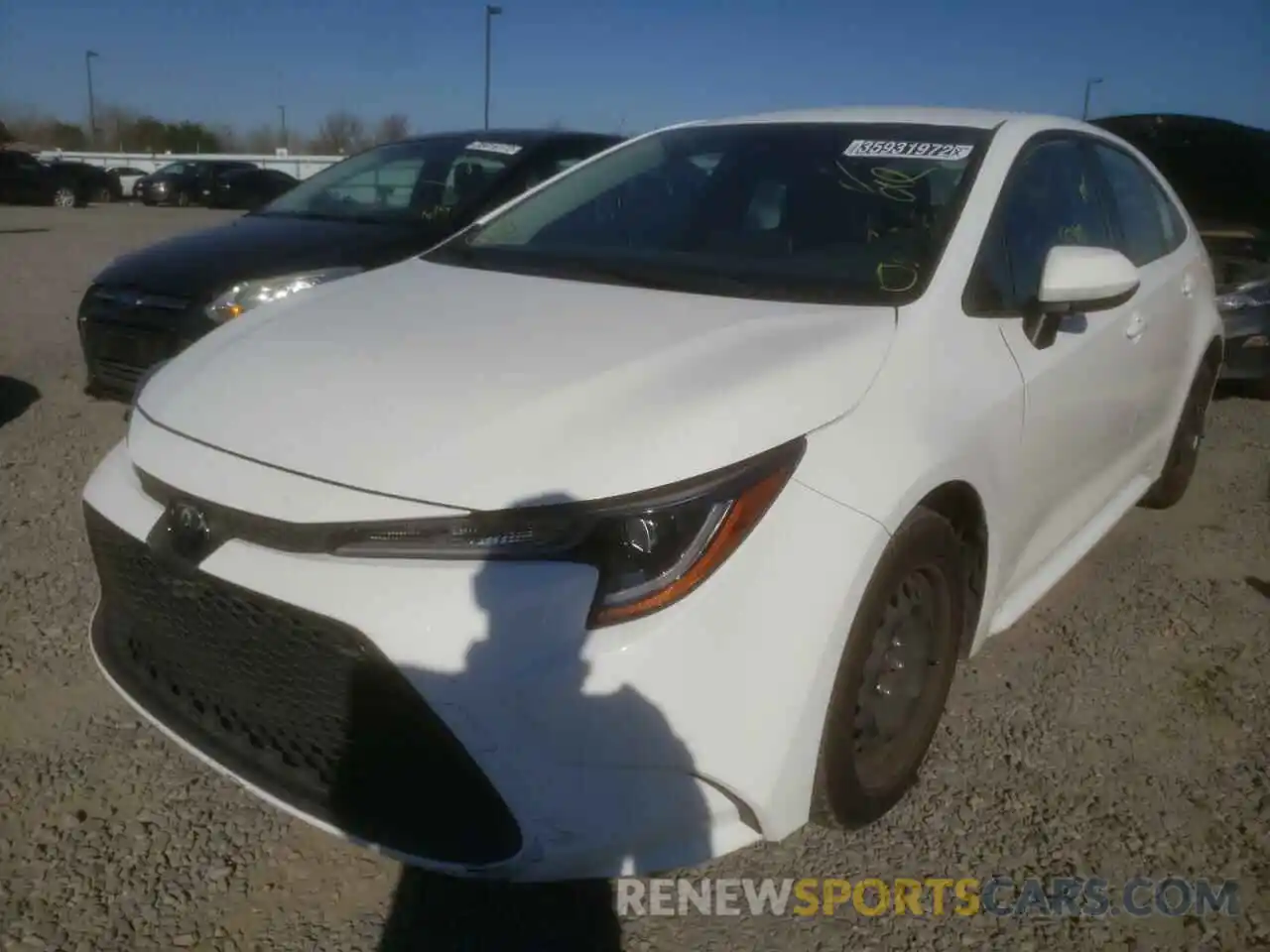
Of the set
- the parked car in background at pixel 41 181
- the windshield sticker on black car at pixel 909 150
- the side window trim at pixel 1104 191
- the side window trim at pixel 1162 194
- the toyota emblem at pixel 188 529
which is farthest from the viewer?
the parked car in background at pixel 41 181

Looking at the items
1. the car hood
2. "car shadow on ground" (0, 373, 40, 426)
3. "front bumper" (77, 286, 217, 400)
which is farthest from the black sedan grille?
the car hood

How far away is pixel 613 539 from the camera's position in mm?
1815

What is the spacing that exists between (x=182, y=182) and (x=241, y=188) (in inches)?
62.5

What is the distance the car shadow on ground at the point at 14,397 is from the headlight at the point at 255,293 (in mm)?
1718

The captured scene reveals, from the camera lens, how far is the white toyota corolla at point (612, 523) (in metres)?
1.78

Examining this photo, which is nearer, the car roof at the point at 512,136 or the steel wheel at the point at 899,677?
the steel wheel at the point at 899,677

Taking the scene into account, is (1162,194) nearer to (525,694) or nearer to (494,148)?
(494,148)

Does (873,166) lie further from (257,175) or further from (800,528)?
(257,175)

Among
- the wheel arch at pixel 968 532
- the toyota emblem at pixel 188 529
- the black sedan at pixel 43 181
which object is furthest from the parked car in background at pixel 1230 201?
the black sedan at pixel 43 181

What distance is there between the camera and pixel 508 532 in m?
1.80

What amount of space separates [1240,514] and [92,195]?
1230 inches

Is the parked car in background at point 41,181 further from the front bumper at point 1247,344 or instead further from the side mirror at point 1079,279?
the side mirror at point 1079,279

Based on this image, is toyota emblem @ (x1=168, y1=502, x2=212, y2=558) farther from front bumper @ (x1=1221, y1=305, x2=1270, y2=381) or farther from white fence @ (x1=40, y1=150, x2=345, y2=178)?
white fence @ (x1=40, y1=150, x2=345, y2=178)

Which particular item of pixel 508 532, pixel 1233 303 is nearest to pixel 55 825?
pixel 508 532
